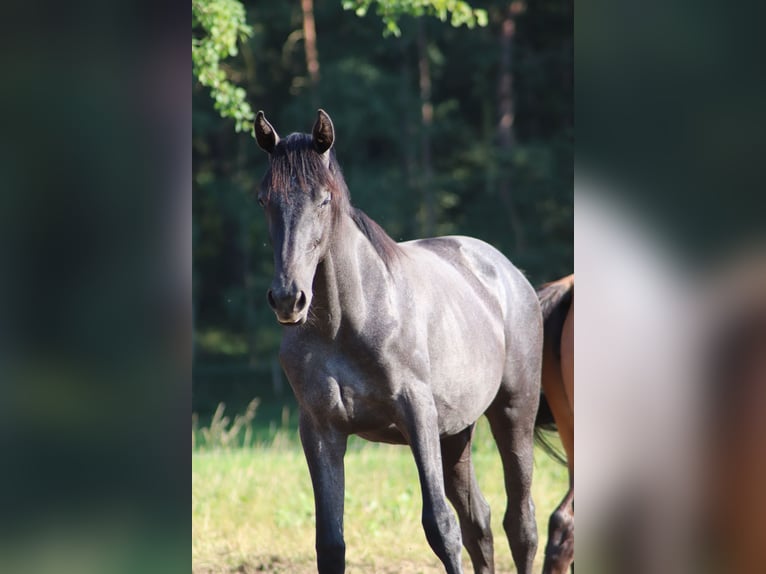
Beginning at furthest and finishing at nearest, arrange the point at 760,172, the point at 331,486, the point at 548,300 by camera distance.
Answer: the point at 548,300, the point at 331,486, the point at 760,172

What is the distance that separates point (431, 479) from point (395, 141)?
59.3 feet

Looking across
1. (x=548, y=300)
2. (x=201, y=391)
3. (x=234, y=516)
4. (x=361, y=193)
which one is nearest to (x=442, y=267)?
(x=548, y=300)

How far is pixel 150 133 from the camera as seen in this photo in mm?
1536

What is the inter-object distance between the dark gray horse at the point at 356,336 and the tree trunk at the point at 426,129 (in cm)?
1607

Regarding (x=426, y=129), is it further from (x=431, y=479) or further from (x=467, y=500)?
(x=431, y=479)

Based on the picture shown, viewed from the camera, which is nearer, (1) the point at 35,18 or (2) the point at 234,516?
(1) the point at 35,18

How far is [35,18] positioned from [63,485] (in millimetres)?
680

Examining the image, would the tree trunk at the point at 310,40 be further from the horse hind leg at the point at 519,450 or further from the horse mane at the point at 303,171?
the horse mane at the point at 303,171

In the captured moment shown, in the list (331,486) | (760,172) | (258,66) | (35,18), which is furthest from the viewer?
(258,66)

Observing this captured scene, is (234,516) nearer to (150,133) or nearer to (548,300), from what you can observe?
(548,300)

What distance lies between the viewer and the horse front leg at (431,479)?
3871 mm

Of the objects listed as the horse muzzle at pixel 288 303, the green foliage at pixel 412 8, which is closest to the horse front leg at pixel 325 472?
the horse muzzle at pixel 288 303

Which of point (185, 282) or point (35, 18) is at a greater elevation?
point (35, 18)

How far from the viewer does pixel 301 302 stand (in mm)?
3439
